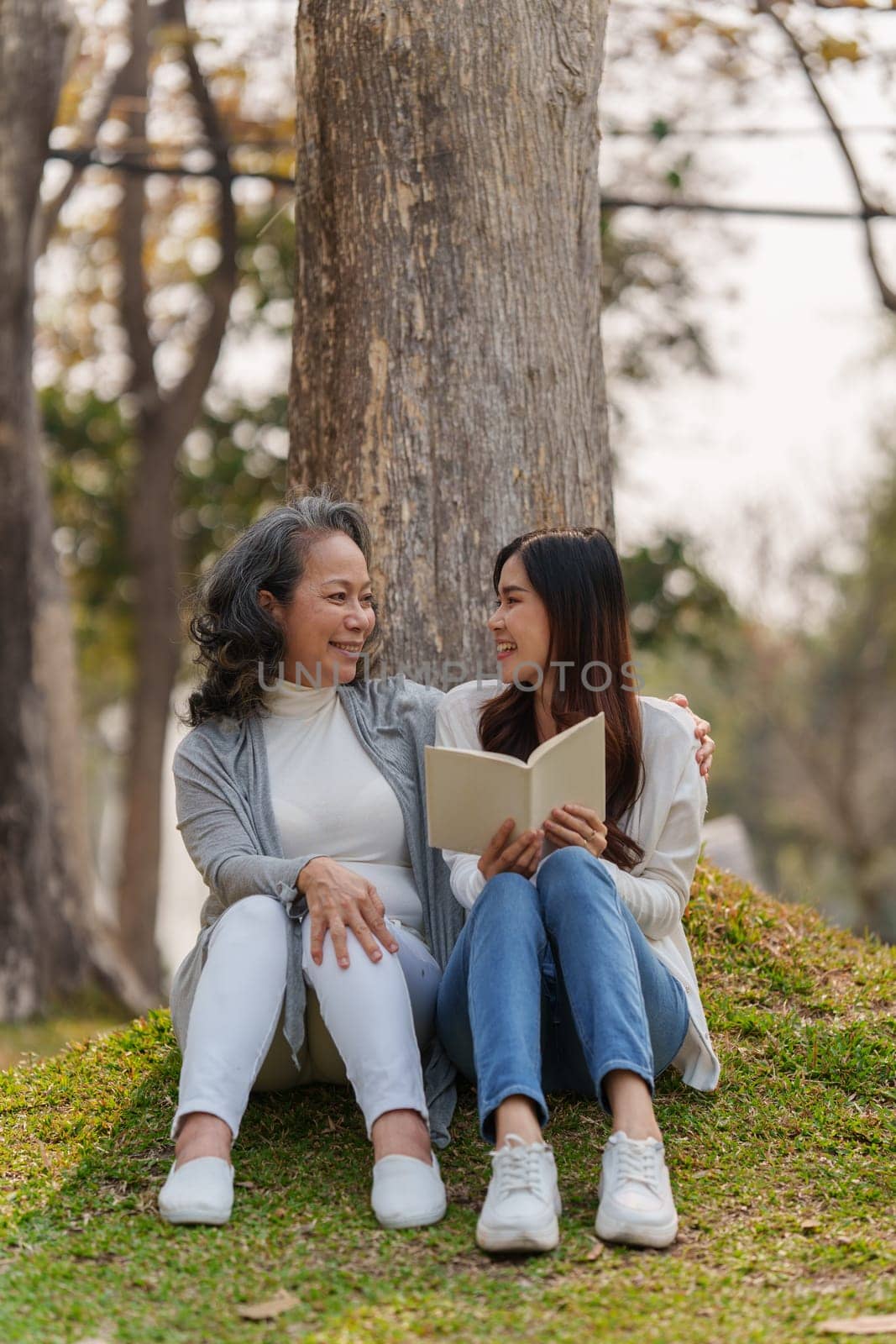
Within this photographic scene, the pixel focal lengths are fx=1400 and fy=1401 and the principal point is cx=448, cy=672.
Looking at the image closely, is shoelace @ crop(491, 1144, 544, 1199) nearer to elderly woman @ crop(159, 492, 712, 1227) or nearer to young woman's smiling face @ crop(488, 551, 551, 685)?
elderly woman @ crop(159, 492, 712, 1227)

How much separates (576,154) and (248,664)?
2.21 m

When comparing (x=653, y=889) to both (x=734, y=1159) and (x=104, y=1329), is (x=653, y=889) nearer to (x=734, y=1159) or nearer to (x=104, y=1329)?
(x=734, y=1159)

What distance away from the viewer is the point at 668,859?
3.46m

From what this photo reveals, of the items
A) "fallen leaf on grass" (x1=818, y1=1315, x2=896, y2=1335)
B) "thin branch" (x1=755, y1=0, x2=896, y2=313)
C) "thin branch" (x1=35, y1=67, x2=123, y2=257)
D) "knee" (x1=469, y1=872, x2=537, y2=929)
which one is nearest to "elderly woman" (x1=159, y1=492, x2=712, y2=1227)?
"knee" (x1=469, y1=872, x2=537, y2=929)

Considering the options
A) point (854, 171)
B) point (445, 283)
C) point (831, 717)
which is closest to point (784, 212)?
point (854, 171)

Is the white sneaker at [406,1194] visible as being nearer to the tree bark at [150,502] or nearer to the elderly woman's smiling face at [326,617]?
the elderly woman's smiling face at [326,617]

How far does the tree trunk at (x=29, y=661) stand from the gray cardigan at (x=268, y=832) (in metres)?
5.71

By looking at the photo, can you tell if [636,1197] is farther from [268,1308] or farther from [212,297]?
[212,297]

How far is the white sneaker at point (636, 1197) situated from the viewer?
2.85 meters

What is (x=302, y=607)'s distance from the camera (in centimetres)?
378

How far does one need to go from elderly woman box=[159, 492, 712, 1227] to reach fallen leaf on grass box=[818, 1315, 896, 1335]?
33.4 inches

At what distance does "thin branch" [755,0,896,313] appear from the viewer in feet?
23.7

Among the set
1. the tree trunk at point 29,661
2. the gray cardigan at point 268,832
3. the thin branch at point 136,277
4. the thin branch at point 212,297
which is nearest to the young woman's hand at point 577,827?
the gray cardigan at point 268,832

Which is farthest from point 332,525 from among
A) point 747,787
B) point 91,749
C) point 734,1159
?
point 91,749
